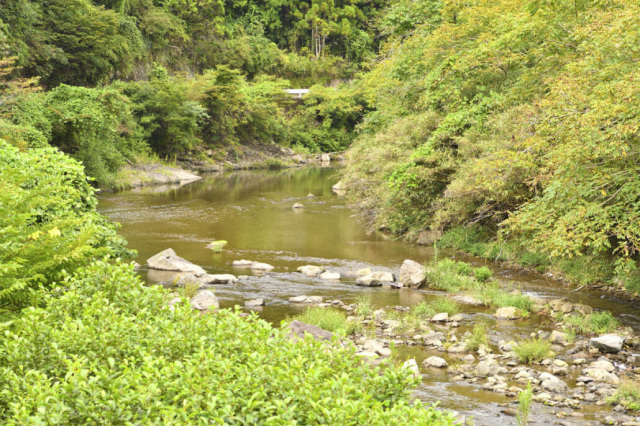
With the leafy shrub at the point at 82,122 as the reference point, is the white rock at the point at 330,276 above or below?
below

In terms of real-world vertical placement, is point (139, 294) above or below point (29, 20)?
below

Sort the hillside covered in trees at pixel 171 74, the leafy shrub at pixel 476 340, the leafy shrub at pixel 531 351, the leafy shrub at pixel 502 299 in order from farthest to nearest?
the hillside covered in trees at pixel 171 74 → the leafy shrub at pixel 502 299 → the leafy shrub at pixel 476 340 → the leafy shrub at pixel 531 351

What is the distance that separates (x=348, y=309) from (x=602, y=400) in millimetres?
4751

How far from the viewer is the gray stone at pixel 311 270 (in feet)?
42.5

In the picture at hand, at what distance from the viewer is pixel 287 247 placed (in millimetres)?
15977

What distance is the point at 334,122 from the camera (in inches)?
2188

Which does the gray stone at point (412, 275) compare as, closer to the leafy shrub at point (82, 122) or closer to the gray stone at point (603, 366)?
the gray stone at point (603, 366)

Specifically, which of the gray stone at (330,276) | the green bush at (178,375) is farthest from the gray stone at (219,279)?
the green bush at (178,375)

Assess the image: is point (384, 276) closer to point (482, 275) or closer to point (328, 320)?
point (482, 275)

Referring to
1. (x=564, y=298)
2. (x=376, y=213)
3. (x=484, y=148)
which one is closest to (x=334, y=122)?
(x=376, y=213)

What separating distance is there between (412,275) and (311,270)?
248cm

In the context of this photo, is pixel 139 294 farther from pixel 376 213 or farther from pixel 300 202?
pixel 300 202

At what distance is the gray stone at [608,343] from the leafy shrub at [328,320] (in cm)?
353

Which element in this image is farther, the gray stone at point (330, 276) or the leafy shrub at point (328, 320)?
the gray stone at point (330, 276)
